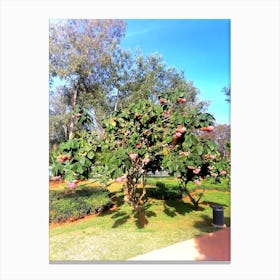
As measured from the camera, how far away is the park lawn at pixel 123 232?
232 centimetres

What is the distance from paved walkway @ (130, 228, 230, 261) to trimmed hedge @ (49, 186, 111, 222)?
1.25 metres

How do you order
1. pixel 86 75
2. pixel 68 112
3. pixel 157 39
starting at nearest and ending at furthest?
pixel 157 39, pixel 68 112, pixel 86 75

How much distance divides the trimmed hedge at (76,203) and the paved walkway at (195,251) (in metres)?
1.25

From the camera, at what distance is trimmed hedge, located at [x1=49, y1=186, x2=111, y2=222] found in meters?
3.02

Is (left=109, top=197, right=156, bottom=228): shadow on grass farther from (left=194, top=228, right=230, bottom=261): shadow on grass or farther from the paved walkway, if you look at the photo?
(left=194, top=228, right=230, bottom=261): shadow on grass

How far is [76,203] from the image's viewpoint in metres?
3.45
